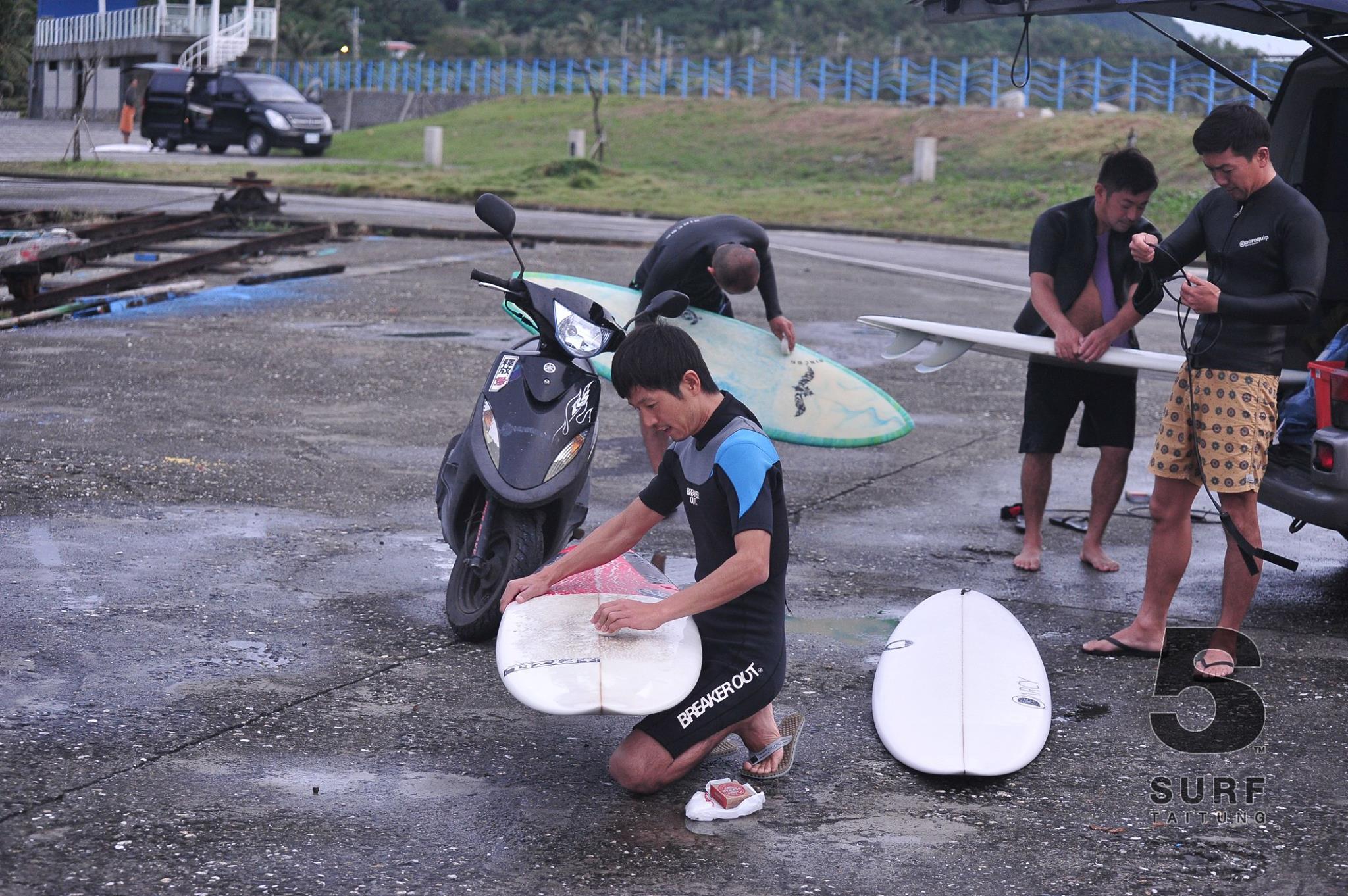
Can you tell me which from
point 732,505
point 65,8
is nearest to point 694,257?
point 732,505

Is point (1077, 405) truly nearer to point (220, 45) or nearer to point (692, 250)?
point (692, 250)

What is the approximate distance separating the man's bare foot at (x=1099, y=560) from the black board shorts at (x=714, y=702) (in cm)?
284

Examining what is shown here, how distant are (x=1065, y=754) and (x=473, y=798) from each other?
1749mm

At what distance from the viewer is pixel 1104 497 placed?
633 cm

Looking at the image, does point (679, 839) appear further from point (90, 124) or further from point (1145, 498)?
point (90, 124)

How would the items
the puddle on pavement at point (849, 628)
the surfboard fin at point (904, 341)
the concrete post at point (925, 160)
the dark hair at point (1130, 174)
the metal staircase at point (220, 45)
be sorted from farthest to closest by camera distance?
the metal staircase at point (220, 45) → the concrete post at point (925, 160) → the surfboard fin at point (904, 341) → the dark hair at point (1130, 174) → the puddle on pavement at point (849, 628)

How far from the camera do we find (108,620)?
503 cm

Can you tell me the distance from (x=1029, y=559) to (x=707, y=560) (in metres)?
2.74

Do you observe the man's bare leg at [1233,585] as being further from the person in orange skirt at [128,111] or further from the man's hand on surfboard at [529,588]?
the person in orange skirt at [128,111]

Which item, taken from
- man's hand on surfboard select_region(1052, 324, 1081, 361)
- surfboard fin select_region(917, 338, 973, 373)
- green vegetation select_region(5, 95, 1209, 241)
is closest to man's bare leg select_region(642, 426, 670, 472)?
surfboard fin select_region(917, 338, 973, 373)

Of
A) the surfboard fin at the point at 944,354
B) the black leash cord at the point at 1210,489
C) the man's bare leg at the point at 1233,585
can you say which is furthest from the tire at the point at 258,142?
the man's bare leg at the point at 1233,585

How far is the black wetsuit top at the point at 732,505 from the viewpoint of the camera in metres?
3.75

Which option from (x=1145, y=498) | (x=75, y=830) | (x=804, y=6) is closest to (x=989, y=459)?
(x=1145, y=498)

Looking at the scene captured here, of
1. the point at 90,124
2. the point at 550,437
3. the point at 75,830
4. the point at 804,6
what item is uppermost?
the point at 804,6
